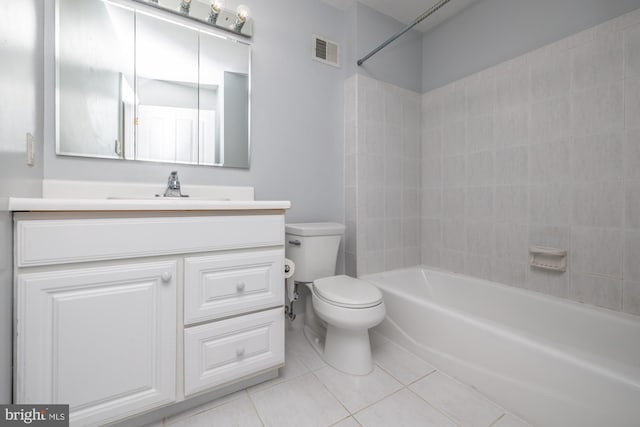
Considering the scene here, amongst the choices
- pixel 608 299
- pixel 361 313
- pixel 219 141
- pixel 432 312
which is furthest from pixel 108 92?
pixel 608 299

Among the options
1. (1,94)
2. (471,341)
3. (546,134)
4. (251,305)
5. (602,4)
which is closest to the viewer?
(1,94)

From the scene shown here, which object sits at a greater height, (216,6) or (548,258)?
(216,6)

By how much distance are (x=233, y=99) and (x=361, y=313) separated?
55.4 inches

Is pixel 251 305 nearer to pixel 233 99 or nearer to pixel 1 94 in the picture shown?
pixel 1 94

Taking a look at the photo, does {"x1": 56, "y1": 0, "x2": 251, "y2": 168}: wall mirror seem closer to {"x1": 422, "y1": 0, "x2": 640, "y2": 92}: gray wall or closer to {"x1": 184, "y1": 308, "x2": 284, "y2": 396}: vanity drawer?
{"x1": 184, "y1": 308, "x2": 284, "y2": 396}: vanity drawer

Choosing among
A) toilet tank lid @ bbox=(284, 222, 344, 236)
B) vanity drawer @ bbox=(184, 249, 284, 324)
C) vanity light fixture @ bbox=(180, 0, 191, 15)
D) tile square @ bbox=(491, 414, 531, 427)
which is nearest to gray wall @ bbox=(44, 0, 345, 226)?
toilet tank lid @ bbox=(284, 222, 344, 236)

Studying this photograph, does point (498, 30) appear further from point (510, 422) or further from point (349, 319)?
point (510, 422)

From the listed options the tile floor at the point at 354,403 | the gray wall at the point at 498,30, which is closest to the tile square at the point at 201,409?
the tile floor at the point at 354,403

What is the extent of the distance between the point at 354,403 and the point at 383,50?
2280 millimetres

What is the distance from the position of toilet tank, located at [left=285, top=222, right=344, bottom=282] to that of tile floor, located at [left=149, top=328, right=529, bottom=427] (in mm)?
498

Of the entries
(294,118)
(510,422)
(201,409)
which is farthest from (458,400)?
(294,118)

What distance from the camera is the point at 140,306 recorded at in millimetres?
907

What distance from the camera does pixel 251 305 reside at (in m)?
1.12

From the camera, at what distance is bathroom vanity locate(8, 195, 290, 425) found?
77 cm
